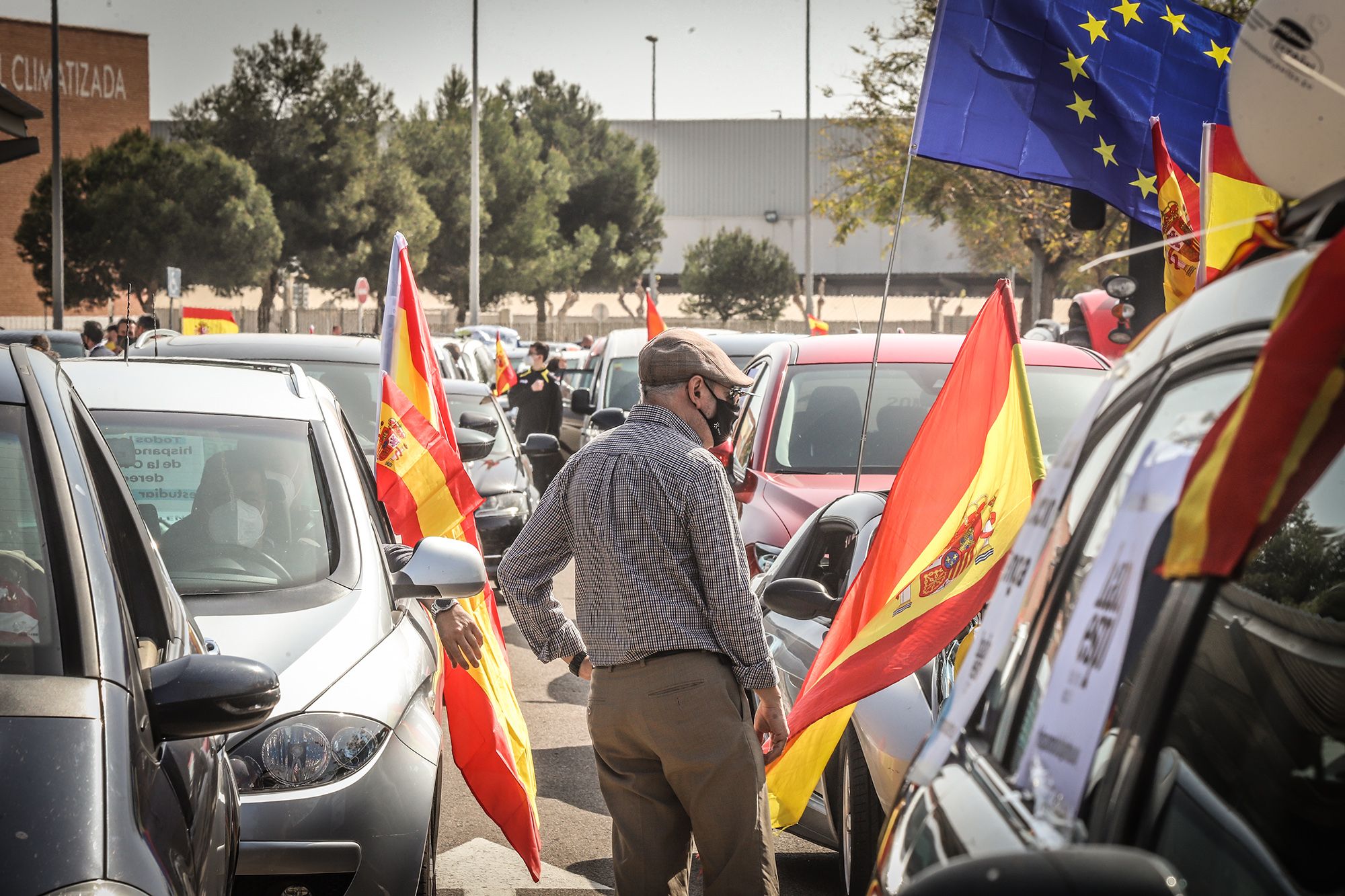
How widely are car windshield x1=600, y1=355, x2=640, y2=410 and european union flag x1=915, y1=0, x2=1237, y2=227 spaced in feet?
33.6

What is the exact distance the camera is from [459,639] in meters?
5.26

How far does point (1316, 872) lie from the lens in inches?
66.5

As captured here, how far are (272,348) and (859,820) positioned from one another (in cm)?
617

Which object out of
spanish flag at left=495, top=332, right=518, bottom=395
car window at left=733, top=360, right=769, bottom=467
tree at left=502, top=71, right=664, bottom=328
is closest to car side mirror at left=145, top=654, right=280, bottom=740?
car window at left=733, top=360, right=769, bottom=467

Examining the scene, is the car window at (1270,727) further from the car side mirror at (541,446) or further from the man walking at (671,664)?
the car side mirror at (541,446)

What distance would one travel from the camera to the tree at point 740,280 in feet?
219

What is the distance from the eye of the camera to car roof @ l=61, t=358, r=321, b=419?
530cm

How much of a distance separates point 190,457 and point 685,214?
247 feet

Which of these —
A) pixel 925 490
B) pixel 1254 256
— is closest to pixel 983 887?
pixel 1254 256

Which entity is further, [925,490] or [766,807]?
[925,490]

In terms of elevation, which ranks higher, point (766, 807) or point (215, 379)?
point (215, 379)

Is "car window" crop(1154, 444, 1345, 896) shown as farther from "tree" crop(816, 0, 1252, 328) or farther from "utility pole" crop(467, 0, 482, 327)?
"utility pole" crop(467, 0, 482, 327)

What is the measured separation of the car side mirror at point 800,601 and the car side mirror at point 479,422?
19.0ft

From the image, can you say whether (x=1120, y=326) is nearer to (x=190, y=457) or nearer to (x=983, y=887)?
(x=190, y=457)
